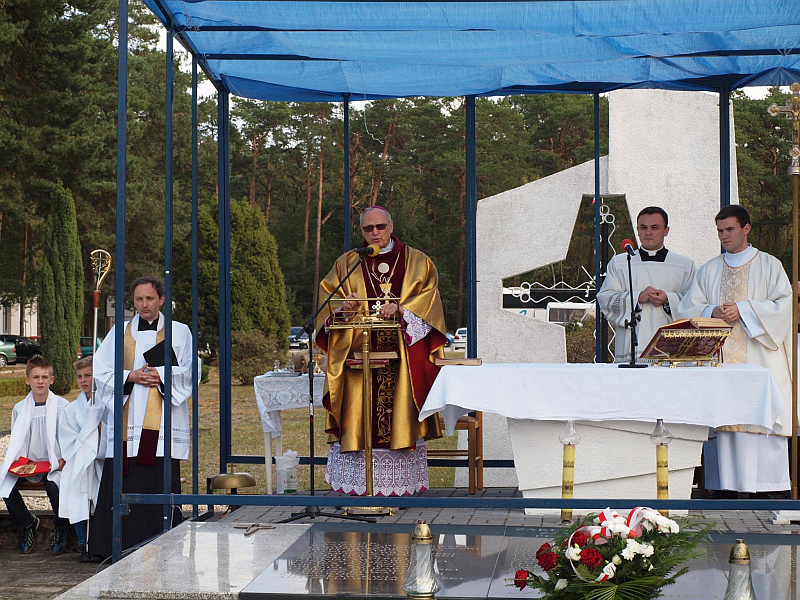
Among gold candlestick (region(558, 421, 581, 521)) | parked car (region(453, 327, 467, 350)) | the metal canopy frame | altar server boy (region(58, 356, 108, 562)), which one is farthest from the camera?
parked car (region(453, 327, 467, 350))

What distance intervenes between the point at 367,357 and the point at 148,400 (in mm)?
1514

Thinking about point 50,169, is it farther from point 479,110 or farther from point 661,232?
point 661,232

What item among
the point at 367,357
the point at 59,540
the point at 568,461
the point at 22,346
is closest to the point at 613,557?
the point at 568,461

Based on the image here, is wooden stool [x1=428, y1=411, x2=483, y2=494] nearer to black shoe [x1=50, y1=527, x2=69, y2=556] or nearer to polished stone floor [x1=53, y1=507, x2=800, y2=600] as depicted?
polished stone floor [x1=53, y1=507, x2=800, y2=600]

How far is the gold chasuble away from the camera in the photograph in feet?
23.0

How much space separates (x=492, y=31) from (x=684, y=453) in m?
2.79

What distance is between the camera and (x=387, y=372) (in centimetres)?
720

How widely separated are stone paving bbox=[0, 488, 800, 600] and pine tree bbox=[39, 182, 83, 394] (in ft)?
49.3

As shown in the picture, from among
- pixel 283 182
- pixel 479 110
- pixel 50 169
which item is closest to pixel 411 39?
pixel 50 169

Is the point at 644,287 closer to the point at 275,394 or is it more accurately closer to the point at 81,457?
the point at 275,394

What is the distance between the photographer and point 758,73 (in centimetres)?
766

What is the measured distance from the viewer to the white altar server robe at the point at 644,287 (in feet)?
24.1

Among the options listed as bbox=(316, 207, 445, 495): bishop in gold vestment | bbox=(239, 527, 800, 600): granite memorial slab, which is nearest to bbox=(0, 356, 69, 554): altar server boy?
bbox=(316, 207, 445, 495): bishop in gold vestment

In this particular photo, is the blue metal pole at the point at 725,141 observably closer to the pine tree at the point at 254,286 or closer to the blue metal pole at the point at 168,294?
the blue metal pole at the point at 168,294
